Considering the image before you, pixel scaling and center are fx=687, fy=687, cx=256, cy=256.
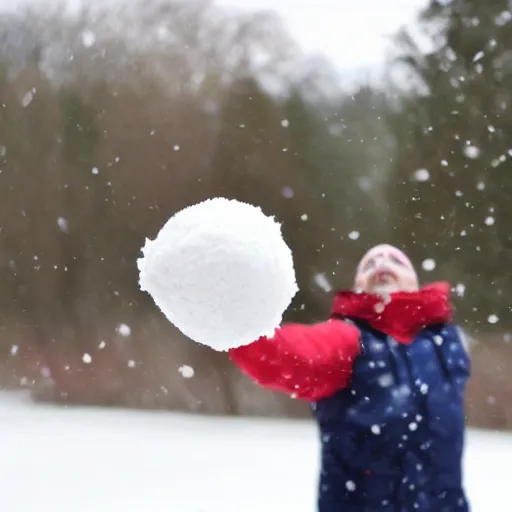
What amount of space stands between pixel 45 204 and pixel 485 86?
1602 mm

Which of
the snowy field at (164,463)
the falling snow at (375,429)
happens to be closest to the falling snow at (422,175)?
the snowy field at (164,463)

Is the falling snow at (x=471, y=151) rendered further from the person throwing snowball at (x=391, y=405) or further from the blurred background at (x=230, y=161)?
the person throwing snowball at (x=391, y=405)

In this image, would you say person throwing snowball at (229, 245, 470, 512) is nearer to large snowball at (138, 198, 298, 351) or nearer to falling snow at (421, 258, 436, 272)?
large snowball at (138, 198, 298, 351)

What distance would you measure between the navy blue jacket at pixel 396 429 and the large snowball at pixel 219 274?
272mm

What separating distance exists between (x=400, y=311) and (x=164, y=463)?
4.22 feet

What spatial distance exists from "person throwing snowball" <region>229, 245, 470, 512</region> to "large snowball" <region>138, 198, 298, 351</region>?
0.74 ft

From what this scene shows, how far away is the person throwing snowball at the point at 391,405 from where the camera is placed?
0.78 metres

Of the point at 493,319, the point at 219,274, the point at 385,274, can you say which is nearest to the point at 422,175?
the point at 493,319

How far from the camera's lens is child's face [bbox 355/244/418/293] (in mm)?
898

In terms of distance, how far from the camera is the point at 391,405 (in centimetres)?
77

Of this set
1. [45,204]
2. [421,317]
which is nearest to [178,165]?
[45,204]

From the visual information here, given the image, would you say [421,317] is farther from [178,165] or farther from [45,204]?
[45,204]

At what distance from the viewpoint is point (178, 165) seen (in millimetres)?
2396

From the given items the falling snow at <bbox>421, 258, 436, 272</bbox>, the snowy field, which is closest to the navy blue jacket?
the snowy field
